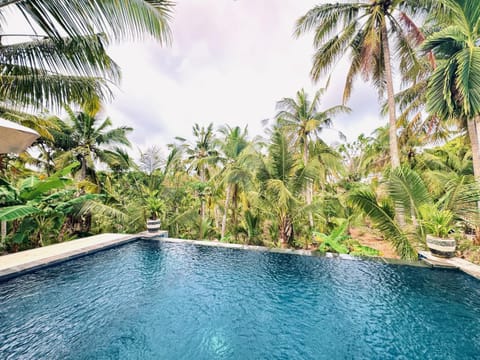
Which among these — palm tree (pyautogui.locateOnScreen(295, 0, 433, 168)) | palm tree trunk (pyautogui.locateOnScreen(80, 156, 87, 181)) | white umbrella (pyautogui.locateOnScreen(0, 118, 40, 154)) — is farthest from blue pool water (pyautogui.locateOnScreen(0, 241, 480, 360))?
palm tree trunk (pyautogui.locateOnScreen(80, 156, 87, 181))

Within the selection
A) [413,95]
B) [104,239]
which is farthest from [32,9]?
[413,95]

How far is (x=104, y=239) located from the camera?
7.05m

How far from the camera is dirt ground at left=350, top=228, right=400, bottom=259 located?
8.39m

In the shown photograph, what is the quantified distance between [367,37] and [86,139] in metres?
13.1

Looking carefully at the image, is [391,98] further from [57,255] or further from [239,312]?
[57,255]

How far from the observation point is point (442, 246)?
4.86 meters

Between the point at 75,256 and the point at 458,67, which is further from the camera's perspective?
→ the point at 75,256

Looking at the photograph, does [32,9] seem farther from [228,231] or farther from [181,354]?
[228,231]

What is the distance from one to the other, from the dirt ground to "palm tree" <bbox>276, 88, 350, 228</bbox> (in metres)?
5.79

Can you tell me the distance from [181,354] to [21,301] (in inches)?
136

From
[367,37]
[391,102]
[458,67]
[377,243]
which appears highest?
[367,37]

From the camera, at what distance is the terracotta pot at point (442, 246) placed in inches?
190

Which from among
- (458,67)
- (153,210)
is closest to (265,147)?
A: (153,210)

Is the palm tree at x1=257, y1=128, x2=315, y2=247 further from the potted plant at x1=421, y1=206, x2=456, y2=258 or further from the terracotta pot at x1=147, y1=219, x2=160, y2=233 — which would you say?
the terracotta pot at x1=147, y1=219, x2=160, y2=233
